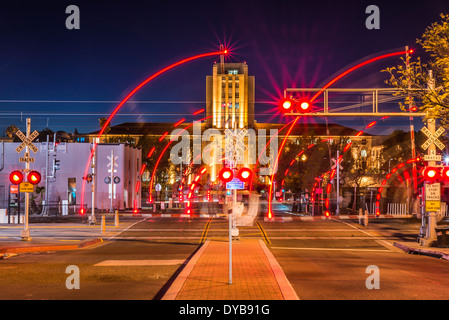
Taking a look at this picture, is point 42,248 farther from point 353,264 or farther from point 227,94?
point 227,94

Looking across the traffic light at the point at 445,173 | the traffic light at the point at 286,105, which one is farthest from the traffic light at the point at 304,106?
the traffic light at the point at 445,173

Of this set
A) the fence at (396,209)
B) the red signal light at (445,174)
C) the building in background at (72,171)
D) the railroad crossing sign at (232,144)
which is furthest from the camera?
the building in background at (72,171)

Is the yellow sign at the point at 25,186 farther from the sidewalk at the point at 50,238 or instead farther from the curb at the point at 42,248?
the curb at the point at 42,248

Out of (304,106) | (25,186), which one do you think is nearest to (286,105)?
(304,106)

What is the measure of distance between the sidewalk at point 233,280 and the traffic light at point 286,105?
5.17 meters

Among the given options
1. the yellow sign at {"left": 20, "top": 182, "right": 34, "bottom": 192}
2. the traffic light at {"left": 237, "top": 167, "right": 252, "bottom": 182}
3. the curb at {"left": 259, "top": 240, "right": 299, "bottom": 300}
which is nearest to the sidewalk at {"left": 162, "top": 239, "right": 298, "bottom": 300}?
the curb at {"left": 259, "top": 240, "right": 299, "bottom": 300}

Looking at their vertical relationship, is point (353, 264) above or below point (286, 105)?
below

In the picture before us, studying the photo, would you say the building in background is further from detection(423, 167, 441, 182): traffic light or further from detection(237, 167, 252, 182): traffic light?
detection(423, 167, 441, 182): traffic light

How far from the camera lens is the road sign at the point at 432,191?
2216 cm

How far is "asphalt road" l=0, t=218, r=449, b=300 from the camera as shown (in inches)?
451

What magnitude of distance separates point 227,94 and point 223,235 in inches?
4727

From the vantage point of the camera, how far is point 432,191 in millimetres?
22203
